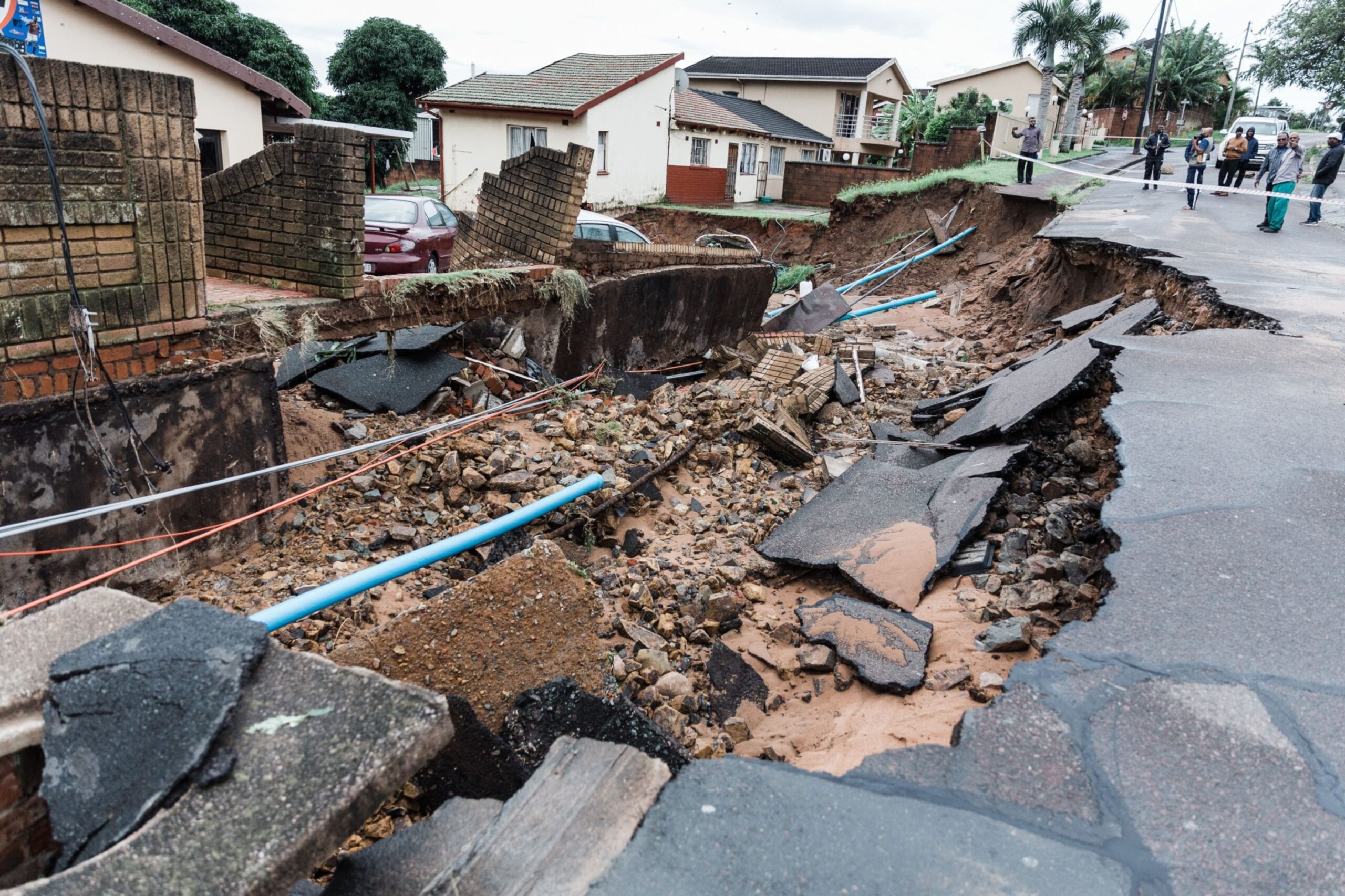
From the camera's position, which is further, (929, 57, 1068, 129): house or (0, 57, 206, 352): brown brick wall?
(929, 57, 1068, 129): house

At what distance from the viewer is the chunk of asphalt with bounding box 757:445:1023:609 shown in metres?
4.72

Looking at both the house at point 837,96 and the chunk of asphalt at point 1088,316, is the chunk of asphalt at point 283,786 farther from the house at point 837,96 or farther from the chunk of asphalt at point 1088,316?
the house at point 837,96

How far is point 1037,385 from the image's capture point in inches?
255

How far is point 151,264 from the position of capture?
4.76 meters

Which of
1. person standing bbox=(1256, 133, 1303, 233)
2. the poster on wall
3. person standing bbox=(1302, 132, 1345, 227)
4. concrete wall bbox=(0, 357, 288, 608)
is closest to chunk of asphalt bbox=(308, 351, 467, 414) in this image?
concrete wall bbox=(0, 357, 288, 608)

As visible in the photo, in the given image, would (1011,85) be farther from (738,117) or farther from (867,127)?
(738,117)

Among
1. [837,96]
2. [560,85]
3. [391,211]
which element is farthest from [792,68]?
[391,211]

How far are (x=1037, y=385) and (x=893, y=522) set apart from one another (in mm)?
2053

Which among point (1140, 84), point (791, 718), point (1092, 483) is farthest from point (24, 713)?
point (1140, 84)

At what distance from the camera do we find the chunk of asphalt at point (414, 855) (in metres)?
1.94

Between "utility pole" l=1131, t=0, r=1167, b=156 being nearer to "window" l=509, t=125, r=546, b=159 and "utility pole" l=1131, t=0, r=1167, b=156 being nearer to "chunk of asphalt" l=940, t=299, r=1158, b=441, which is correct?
"window" l=509, t=125, r=546, b=159

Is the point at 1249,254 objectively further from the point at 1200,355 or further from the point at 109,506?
the point at 109,506

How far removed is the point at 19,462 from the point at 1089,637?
521cm

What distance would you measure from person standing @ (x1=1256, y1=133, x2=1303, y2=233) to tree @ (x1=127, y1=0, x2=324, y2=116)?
88.5ft
